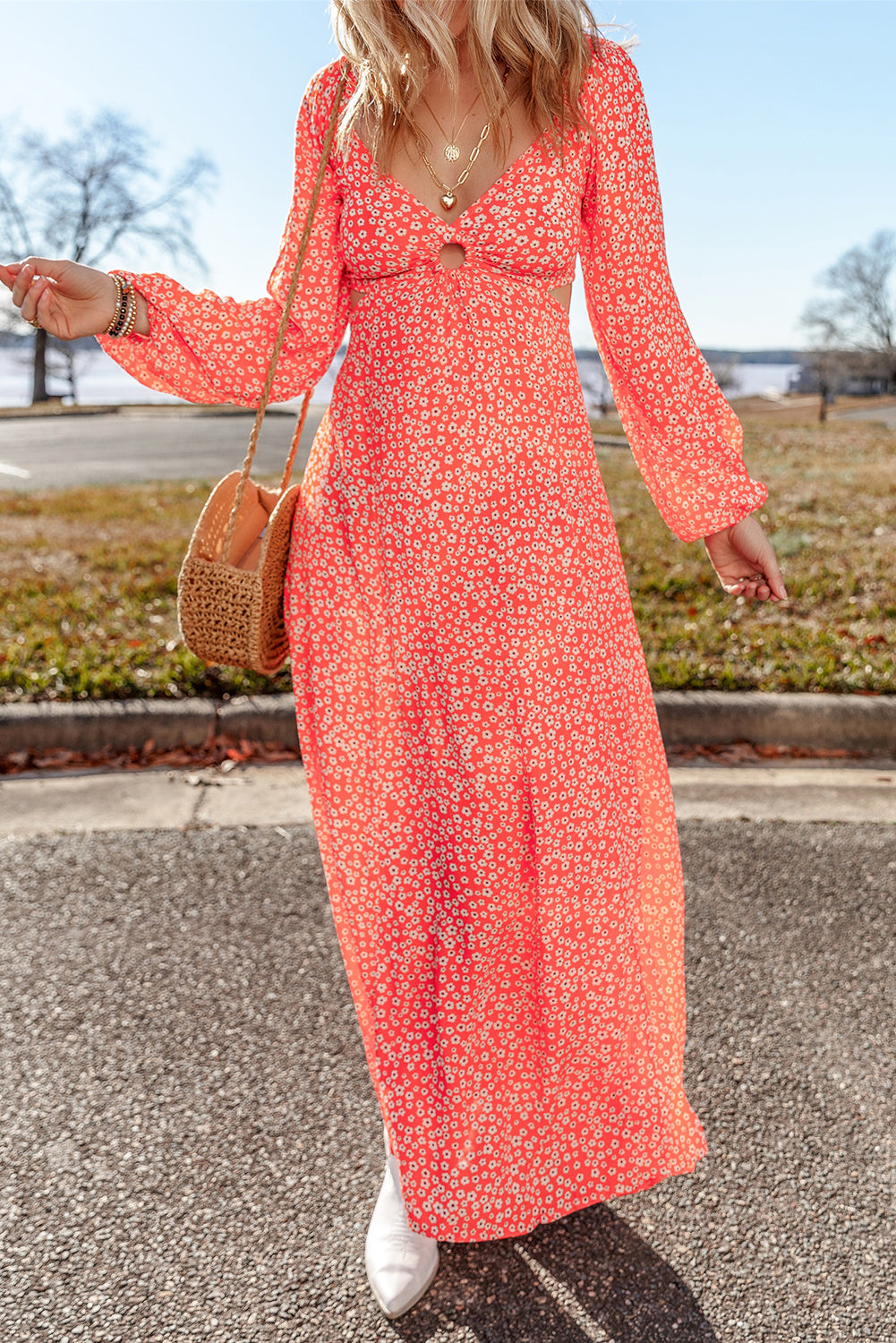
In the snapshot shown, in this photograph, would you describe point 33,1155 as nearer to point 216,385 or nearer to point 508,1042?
point 508,1042

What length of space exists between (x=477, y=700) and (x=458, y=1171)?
781mm

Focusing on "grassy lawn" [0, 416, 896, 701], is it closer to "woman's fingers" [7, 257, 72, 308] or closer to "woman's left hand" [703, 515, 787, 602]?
"woman's left hand" [703, 515, 787, 602]

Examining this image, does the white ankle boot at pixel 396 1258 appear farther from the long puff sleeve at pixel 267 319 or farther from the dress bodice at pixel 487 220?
the dress bodice at pixel 487 220

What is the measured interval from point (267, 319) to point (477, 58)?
512 mm

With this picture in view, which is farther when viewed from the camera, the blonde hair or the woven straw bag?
the woven straw bag

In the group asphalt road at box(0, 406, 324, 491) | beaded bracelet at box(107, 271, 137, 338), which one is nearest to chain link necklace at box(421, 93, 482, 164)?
beaded bracelet at box(107, 271, 137, 338)

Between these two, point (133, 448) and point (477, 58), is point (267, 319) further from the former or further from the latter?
point (133, 448)

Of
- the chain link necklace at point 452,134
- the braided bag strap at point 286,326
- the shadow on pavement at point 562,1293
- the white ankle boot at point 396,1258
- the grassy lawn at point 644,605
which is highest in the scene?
the chain link necklace at point 452,134

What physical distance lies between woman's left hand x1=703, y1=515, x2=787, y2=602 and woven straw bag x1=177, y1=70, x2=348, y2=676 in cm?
73

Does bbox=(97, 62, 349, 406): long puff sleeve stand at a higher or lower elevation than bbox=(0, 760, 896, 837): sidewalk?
higher

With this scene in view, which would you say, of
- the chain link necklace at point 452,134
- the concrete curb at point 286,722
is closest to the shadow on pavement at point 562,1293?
the chain link necklace at point 452,134

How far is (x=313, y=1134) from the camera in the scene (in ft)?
6.68

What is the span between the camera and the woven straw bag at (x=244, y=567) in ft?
5.55

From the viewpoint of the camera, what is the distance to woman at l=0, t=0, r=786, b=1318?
1562 millimetres
